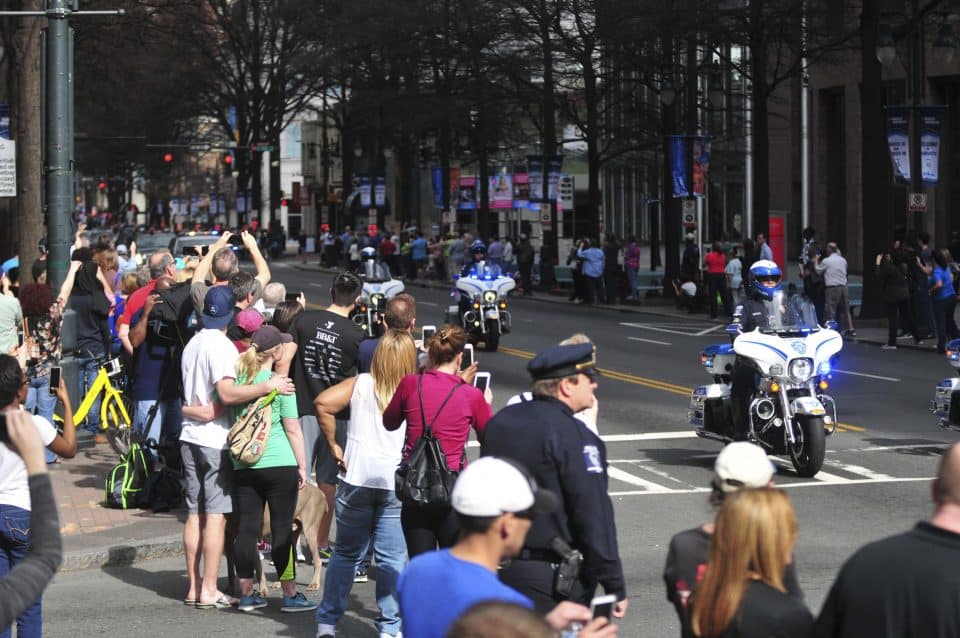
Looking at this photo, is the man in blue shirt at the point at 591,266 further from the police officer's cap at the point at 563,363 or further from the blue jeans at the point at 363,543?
the police officer's cap at the point at 563,363

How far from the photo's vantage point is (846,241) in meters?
58.0

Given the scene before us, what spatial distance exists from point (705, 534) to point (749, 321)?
9619 millimetres

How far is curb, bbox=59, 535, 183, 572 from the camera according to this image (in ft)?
36.2

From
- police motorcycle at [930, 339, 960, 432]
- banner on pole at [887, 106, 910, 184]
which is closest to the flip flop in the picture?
police motorcycle at [930, 339, 960, 432]

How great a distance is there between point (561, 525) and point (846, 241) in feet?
175

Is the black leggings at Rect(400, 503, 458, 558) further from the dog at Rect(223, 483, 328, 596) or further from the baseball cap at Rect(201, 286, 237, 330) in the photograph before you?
the baseball cap at Rect(201, 286, 237, 330)

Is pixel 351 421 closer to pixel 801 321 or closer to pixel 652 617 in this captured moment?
pixel 652 617

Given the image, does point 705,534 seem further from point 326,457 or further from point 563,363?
point 326,457

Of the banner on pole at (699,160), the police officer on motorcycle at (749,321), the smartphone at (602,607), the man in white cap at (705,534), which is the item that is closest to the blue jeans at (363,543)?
the smartphone at (602,607)

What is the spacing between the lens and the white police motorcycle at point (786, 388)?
1421cm

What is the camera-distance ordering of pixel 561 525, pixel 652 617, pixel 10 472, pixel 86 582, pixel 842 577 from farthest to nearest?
pixel 86 582, pixel 652 617, pixel 10 472, pixel 561 525, pixel 842 577

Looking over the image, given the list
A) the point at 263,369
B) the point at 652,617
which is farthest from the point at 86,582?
the point at 652,617

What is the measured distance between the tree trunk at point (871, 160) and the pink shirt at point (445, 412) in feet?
88.2

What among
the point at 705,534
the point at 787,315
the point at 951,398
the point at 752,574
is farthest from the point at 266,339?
the point at 951,398
